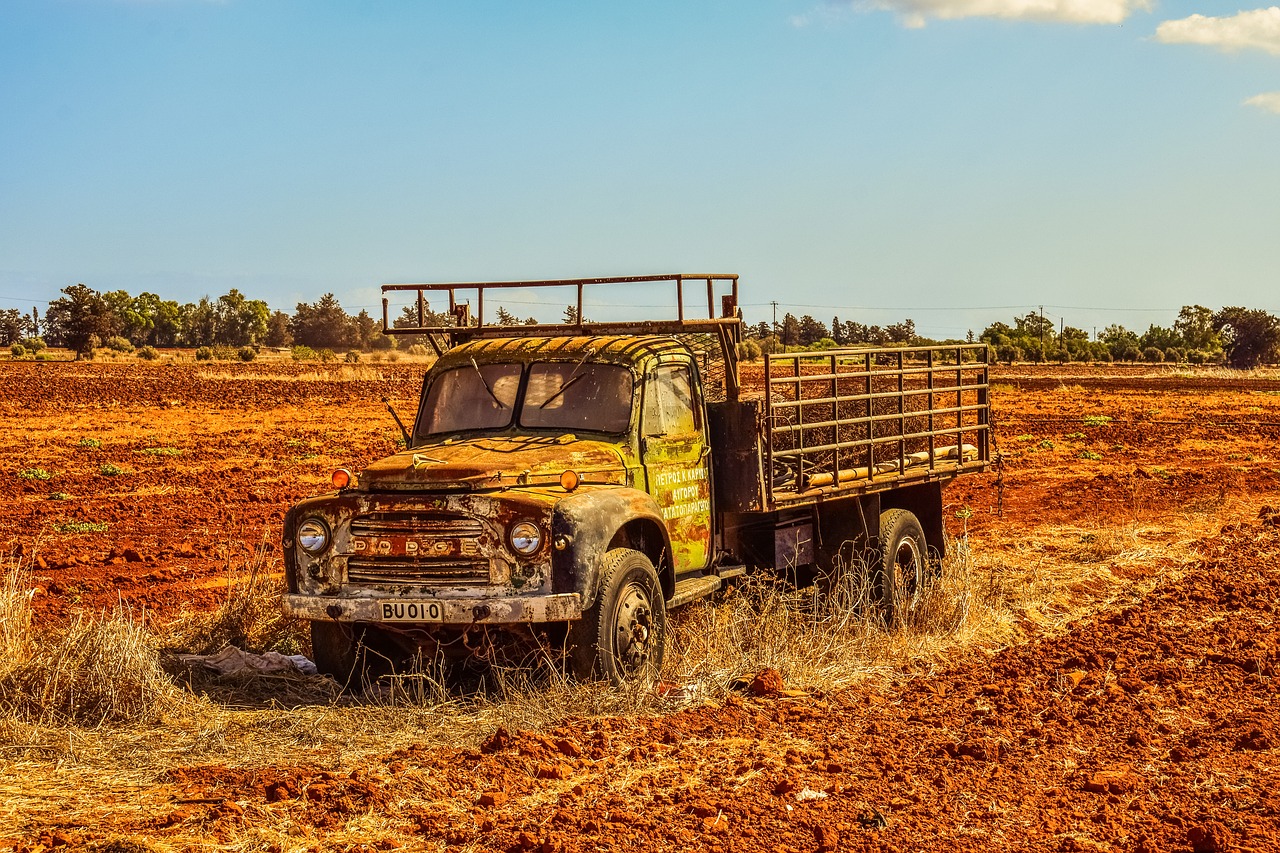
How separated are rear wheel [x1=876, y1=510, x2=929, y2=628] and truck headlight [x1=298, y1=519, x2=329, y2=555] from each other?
456 cm

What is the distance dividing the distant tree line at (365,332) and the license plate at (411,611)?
56176 millimetres

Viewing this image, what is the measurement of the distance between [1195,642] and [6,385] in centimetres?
4507

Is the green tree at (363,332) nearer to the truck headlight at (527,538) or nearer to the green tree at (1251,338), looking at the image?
the green tree at (1251,338)

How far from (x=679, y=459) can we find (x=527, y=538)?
1.86 metres

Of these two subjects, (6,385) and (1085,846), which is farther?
(6,385)

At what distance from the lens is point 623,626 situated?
8.71m

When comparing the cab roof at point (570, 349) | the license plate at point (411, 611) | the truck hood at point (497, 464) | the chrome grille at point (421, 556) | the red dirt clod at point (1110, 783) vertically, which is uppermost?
the cab roof at point (570, 349)

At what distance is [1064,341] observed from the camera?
95.9m

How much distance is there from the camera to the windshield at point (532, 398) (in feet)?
31.9

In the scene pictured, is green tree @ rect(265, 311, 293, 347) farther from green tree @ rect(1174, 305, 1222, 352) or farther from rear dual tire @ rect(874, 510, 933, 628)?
rear dual tire @ rect(874, 510, 933, 628)

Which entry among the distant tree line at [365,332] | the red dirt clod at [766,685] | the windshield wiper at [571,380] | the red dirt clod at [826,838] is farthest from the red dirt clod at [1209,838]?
the distant tree line at [365,332]

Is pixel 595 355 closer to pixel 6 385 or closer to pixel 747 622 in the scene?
pixel 747 622

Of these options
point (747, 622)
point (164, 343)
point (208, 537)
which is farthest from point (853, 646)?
point (164, 343)

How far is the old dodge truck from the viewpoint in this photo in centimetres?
845
